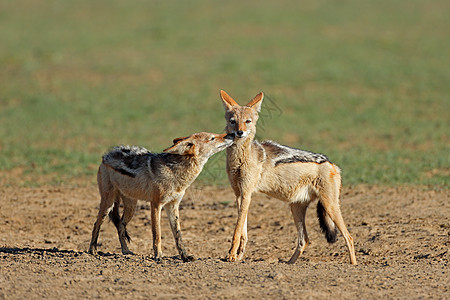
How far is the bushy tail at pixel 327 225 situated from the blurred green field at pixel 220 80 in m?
3.77

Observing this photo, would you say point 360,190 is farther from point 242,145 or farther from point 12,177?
point 12,177

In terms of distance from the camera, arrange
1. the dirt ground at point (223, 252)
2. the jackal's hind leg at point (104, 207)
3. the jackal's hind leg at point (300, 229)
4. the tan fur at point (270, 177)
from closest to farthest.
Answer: the dirt ground at point (223, 252), the tan fur at point (270, 177), the jackal's hind leg at point (104, 207), the jackal's hind leg at point (300, 229)

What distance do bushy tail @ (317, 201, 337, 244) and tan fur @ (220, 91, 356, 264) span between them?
0.06ft

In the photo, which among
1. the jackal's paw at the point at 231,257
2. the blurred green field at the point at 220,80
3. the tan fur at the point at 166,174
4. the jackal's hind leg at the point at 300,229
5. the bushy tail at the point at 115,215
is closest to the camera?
the jackal's paw at the point at 231,257

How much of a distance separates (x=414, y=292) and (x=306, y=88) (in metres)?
16.4

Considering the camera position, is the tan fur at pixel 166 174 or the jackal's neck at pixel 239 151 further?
the jackal's neck at pixel 239 151

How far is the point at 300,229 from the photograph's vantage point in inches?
343

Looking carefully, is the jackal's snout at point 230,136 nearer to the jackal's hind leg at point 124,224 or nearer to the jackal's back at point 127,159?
the jackal's back at point 127,159

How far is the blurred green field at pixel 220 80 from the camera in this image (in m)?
14.9

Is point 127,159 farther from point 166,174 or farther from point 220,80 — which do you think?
point 220,80

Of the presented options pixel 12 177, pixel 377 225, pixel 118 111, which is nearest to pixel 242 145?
pixel 377 225

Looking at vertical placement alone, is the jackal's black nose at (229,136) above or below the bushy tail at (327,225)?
above

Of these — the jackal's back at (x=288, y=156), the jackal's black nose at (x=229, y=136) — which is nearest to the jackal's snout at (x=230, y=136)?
the jackal's black nose at (x=229, y=136)

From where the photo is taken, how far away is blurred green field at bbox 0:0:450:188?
14945 millimetres
